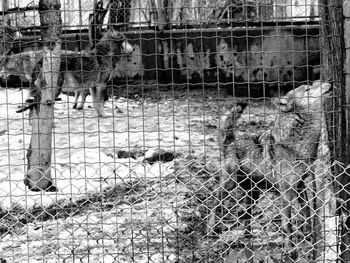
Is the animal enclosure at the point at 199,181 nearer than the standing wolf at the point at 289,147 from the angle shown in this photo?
Yes

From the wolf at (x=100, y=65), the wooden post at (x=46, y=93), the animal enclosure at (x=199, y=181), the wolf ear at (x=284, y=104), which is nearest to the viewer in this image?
the animal enclosure at (x=199, y=181)

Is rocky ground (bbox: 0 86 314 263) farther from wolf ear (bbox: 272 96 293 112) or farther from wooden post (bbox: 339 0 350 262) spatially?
wooden post (bbox: 339 0 350 262)

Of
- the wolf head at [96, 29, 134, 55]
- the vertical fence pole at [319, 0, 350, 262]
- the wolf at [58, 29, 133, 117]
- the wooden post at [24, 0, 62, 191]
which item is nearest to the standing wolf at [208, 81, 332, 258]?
the vertical fence pole at [319, 0, 350, 262]

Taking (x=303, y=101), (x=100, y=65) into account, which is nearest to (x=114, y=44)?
(x=100, y=65)

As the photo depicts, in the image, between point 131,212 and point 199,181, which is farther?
point 199,181

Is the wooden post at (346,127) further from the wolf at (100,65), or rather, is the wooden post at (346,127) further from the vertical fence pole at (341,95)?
the wolf at (100,65)

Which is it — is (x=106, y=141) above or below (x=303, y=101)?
below

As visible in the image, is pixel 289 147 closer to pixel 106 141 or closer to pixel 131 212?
pixel 131 212

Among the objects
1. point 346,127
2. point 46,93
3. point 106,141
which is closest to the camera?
point 346,127

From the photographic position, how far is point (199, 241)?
19.0 feet

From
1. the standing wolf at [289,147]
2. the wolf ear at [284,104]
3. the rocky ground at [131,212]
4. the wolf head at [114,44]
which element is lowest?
the rocky ground at [131,212]

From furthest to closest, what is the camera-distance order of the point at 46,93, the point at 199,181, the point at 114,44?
the point at 114,44 < the point at 46,93 < the point at 199,181

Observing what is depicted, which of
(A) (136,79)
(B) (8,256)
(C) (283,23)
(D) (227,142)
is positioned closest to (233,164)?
(D) (227,142)

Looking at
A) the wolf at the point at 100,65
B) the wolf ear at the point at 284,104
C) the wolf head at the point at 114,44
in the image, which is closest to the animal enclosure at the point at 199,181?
the wolf ear at the point at 284,104
